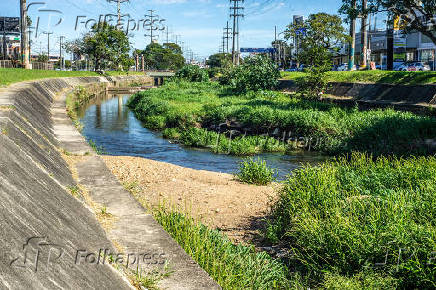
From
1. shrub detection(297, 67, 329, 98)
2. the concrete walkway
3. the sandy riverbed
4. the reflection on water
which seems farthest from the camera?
shrub detection(297, 67, 329, 98)

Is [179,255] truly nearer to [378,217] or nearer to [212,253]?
[212,253]

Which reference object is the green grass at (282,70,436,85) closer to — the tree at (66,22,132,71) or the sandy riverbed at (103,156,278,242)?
the sandy riverbed at (103,156,278,242)

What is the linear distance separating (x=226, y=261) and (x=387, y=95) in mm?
19548

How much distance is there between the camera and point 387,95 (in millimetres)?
22578

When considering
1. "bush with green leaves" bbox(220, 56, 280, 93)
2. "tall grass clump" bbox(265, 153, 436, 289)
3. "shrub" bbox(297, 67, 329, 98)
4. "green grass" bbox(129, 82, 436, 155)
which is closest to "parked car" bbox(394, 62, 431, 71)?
"bush with green leaves" bbox(220, 56, 280, 93)

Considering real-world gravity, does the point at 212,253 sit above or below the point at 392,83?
below

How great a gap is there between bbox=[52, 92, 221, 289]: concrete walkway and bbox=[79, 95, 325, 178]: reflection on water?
6328 millimetres

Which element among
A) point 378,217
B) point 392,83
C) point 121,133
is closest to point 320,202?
point 378,217

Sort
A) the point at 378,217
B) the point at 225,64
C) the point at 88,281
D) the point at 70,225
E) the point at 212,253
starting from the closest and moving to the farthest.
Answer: the point at 88,281 < the point at 70,225 < the point at 212,253 < the point at 378,217 < the point at 225,64

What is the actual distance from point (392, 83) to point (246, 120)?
7831 mm

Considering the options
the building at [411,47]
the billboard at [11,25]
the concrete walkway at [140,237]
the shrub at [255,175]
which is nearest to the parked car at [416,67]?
the building at [411,47]

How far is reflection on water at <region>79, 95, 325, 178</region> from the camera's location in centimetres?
1539

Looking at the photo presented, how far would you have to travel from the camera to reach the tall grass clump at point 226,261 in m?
4.66

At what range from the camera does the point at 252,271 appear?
5.16 m
